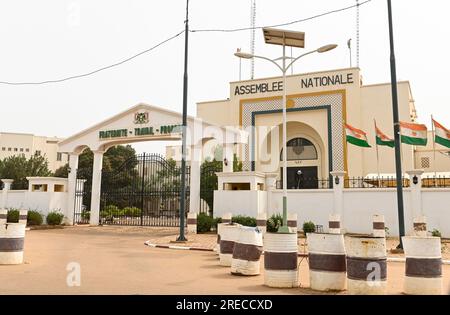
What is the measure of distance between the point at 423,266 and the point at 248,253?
318 centimetres

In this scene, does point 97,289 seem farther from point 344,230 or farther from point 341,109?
point 341,109

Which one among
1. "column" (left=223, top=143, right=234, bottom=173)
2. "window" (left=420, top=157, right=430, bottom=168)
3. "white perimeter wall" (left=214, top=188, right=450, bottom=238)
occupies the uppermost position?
"window" (left=420, top=157, right=430, bottom=168)

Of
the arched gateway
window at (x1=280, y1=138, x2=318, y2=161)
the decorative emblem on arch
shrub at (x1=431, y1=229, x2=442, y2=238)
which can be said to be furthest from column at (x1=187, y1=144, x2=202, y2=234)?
window at (x1=280, y1=138, x2=318, y2=161)

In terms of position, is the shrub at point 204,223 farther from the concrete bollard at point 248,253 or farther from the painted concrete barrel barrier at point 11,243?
the concrete bollard at point 248,253

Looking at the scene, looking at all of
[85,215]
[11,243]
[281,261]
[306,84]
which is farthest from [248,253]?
[306,84]

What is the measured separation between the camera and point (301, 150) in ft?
104

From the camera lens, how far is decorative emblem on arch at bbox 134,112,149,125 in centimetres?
2220

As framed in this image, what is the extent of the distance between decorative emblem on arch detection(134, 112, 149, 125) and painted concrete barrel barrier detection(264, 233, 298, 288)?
53.7 feet

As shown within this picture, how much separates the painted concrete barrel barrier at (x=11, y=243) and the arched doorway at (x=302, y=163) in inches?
911

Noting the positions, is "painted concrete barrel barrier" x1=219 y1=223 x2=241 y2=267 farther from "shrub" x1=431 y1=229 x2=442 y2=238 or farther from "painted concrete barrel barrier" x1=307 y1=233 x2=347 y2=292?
"shrub" x1=431 y1=229 x2=442 y2=238

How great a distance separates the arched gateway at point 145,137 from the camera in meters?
20.1

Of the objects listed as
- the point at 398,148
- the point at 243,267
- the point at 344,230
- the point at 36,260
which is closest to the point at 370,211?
the point at 344,230

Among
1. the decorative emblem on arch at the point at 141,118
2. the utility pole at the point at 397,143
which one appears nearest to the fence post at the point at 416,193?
the utility pole at the point at 397,143

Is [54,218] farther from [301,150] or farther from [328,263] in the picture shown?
[328,263]
